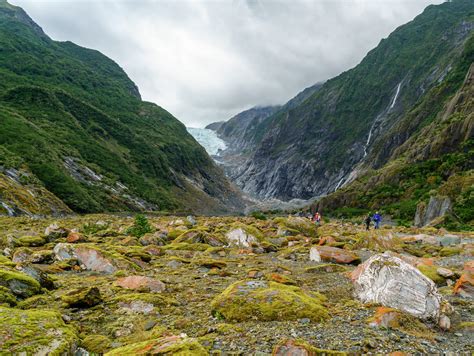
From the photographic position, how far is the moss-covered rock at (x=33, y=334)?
5.57 metres

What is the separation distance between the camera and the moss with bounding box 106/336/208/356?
5.73m

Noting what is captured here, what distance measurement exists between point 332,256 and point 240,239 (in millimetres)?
8743

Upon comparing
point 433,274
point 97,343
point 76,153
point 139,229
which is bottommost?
point 97,343

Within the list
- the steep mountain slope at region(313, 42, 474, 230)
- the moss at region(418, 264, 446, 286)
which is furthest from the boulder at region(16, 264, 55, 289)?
the steep mountain slope at region(313, 42, 474, 230)

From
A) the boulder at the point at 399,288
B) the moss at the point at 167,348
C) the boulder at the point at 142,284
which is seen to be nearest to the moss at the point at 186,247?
the boulder at the point at 142,284

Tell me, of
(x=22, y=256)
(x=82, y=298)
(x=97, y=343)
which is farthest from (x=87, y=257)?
(x=97, y=343)

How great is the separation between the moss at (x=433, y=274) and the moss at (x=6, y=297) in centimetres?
1411

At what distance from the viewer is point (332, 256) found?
17.7 m

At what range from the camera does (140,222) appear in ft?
101

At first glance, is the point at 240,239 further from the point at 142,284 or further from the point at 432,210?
the point at 432,210

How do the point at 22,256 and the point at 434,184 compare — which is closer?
the point at 22,256

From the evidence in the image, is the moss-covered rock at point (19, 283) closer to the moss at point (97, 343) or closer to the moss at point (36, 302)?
the moss at point (36, 302)

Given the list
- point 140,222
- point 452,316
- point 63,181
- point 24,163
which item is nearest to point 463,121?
point 140,222

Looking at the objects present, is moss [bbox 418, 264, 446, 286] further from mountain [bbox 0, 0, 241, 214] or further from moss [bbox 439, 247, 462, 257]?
mountain [bbox 0, 0, 241, 214]
